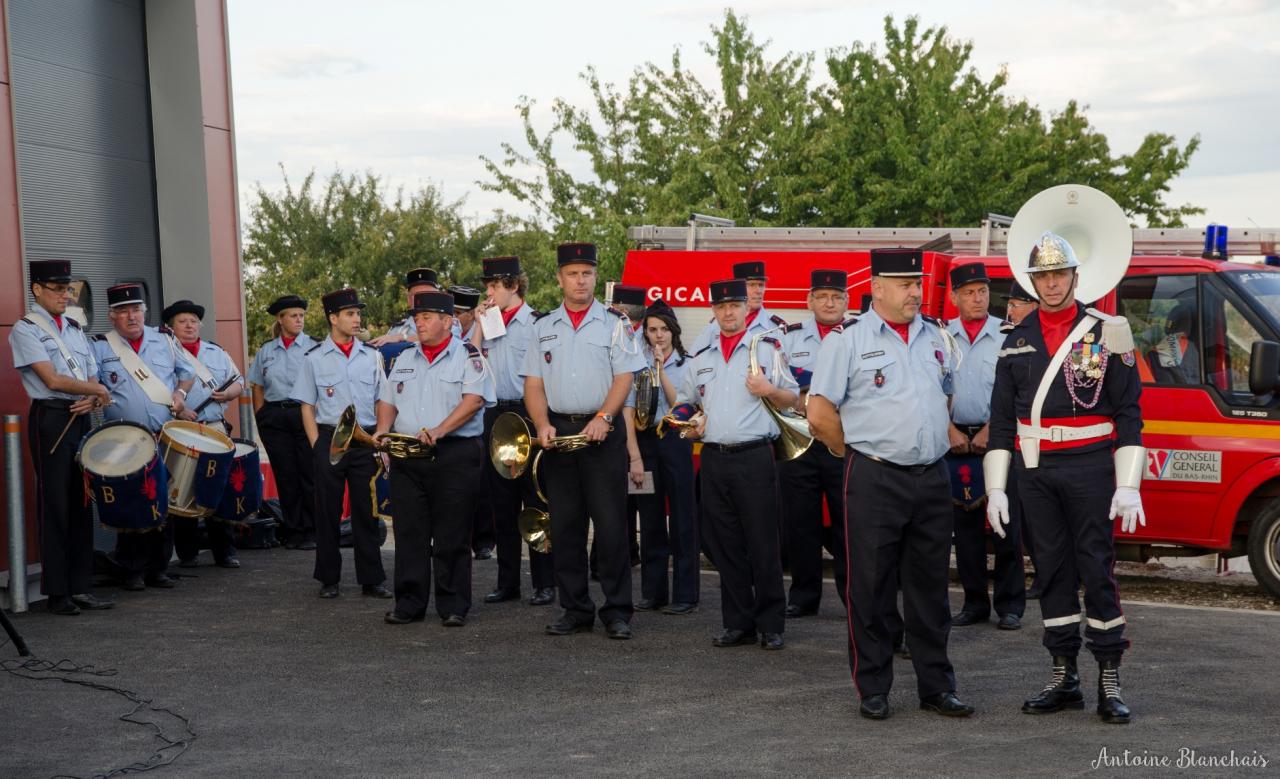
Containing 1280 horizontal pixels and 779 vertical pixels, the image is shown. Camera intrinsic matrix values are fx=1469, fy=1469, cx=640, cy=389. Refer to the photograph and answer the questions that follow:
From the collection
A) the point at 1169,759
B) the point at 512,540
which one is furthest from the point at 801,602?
the point at 1169,759

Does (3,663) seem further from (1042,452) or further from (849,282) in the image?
(849,282)

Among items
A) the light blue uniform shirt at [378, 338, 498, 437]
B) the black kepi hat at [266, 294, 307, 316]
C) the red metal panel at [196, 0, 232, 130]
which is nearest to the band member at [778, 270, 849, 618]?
the light blue uniform shirt at [378, 338, 498, 437]

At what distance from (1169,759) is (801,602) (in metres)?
3.67

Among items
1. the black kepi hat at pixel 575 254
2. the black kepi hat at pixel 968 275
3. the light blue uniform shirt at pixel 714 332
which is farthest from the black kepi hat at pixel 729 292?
the black kepi hat at pixel 968 275

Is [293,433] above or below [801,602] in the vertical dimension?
above

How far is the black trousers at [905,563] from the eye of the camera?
6.71 metres

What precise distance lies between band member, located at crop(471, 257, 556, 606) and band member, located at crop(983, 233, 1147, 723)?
3951mm

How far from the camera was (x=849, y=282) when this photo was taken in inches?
497

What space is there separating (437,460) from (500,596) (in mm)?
1385

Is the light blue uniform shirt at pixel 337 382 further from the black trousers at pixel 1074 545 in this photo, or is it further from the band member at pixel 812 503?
the black trousers at pixel 1074 545

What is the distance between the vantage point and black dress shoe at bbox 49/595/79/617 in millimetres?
9547

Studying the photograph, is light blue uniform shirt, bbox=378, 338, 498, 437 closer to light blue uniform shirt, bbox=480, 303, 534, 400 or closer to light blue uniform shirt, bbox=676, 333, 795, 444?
light blue uniform shirt, bbox=480, 303, 534, 400

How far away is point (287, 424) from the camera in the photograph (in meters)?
12.8

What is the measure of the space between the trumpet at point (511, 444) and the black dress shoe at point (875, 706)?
3.02m
